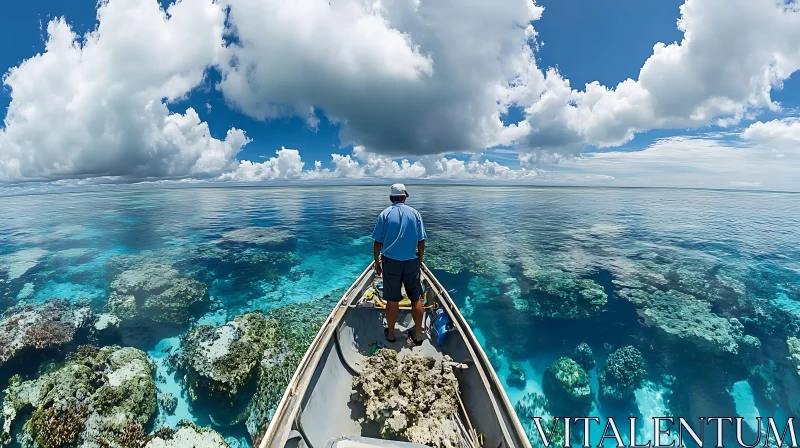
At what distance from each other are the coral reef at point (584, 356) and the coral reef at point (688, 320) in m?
3.94

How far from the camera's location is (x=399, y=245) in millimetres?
5523

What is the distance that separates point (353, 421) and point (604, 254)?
2497 cm

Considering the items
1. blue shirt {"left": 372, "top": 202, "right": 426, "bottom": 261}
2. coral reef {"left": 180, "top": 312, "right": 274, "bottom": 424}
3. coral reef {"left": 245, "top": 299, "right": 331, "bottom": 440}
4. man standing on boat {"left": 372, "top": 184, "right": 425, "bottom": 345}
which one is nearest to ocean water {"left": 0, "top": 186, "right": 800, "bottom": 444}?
coral reef {"left": 180, "top": 312, "right": 274, "bottom": 424}

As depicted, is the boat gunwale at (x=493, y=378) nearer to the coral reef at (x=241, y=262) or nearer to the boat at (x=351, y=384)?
the boat at (x=351, y=384)

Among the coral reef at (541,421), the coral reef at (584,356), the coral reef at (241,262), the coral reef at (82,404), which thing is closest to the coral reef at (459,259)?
the coral reef at (584,356)

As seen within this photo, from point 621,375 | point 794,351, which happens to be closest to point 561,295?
point 621,375

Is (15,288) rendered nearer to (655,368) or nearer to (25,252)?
(25,252)

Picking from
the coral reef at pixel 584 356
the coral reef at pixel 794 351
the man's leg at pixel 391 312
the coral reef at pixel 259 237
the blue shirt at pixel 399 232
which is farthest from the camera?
the coral reef at pixel 259 237

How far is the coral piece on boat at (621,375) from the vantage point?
9680 millimetres

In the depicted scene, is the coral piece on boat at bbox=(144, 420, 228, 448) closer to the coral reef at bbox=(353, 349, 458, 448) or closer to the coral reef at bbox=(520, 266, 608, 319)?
the coral reef at bbox=(353, 349, 458, 448)

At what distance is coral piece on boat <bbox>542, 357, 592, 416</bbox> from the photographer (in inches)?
367

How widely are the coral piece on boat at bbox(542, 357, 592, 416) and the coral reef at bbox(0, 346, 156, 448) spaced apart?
12.2m

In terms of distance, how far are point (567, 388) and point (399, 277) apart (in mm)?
8175

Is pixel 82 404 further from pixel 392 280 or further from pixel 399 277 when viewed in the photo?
pixel 399 277
